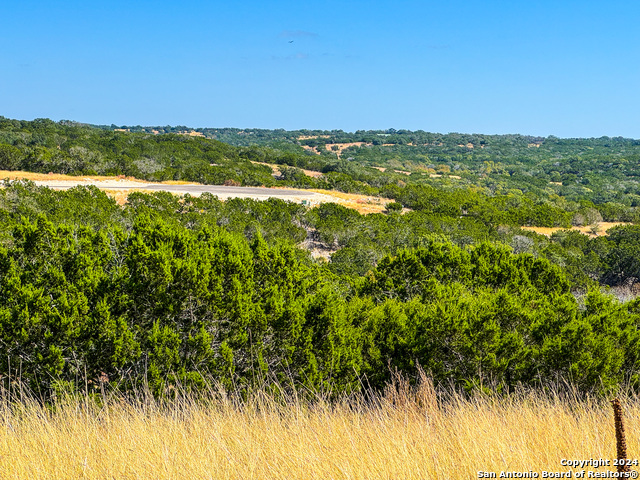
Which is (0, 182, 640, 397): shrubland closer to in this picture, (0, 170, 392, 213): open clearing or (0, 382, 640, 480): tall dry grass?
(0, 382, 640, 480): tall dry grass

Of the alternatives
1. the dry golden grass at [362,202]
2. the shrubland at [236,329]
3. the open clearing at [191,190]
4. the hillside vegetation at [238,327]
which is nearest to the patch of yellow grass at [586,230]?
the dry golden grass at [362,202]

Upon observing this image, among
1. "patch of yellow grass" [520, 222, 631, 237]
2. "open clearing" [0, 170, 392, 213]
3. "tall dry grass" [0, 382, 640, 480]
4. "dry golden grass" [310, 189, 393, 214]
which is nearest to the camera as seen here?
"tall dry grass" [0, 382, 640, 480]

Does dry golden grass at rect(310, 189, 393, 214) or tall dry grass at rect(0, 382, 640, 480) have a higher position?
dry golden grass at rect(310, 189, 393, 214)

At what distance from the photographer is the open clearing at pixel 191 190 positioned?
31.7 meters

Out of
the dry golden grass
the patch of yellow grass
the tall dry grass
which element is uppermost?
the dry golden grass

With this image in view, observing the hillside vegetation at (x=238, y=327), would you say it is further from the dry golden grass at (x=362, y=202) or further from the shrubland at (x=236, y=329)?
the dry golden grass at (x=362, y=202)

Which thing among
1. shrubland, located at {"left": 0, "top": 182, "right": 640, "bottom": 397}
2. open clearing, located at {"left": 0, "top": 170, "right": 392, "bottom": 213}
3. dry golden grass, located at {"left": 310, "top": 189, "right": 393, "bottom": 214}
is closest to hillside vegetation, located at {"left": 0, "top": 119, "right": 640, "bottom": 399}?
shrubland, located at {"left": 0, "top": 182, "right": 640, "bottom": 397}

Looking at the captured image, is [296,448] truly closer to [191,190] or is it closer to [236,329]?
[236,329]

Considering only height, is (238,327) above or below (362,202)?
below

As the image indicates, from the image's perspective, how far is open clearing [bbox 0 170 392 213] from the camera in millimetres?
31734

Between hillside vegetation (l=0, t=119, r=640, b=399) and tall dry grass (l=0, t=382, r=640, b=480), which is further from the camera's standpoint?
hillside vegetation (l=0, t=119, r=640, b=399)

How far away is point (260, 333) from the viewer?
651 centimetres

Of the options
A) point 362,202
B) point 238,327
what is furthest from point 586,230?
point 238,327

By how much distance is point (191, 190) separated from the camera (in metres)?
34.2
